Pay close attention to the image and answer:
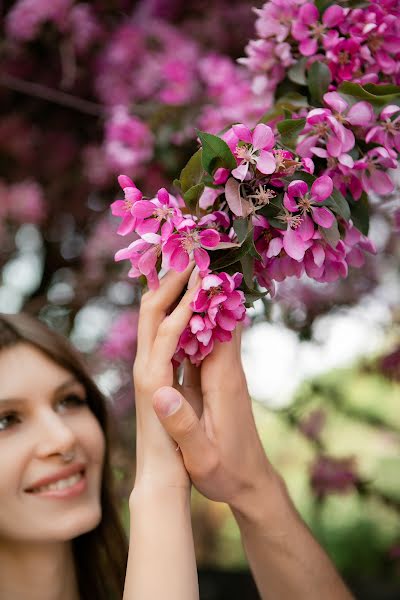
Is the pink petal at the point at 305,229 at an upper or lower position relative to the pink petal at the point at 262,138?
lower

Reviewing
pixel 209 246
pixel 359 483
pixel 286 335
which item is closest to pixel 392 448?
pixel 359 483

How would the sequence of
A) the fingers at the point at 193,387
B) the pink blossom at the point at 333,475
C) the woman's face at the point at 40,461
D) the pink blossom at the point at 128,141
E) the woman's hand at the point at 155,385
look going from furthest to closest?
the pink blossom at the point at 333,475
the pink blossom at the point at 128,141
the woman's face at the point at 40,461
the fingers at the point at 193,387
the woman's hand at the point at 155,385

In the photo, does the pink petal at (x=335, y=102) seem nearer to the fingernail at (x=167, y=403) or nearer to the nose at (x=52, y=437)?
the fingernail at (x=167, y=403)

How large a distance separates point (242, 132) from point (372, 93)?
0.22m

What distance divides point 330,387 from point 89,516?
3.88 ft

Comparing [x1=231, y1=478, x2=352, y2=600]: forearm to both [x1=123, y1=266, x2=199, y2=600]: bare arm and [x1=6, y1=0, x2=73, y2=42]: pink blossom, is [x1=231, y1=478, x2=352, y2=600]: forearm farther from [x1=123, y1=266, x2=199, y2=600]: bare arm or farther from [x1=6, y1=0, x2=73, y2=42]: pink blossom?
[x1=6, y1=0, x2=73, y2=42]: pink blossom

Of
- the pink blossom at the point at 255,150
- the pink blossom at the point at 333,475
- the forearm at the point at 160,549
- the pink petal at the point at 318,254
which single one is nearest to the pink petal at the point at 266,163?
the pink blossom at the point at 255,150

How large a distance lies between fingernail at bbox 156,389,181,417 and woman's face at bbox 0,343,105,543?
1.15ft

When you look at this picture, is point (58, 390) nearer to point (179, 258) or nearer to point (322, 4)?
point (179, 258)

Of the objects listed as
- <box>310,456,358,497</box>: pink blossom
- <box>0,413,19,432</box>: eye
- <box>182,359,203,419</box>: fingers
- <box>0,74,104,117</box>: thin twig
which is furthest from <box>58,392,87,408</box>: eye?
<box>310,456,358,497</box>: pink blossom

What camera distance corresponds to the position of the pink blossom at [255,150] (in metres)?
0.64

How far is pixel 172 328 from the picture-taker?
0.71m

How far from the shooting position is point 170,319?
717mm

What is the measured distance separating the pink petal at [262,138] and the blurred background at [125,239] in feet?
2.57
